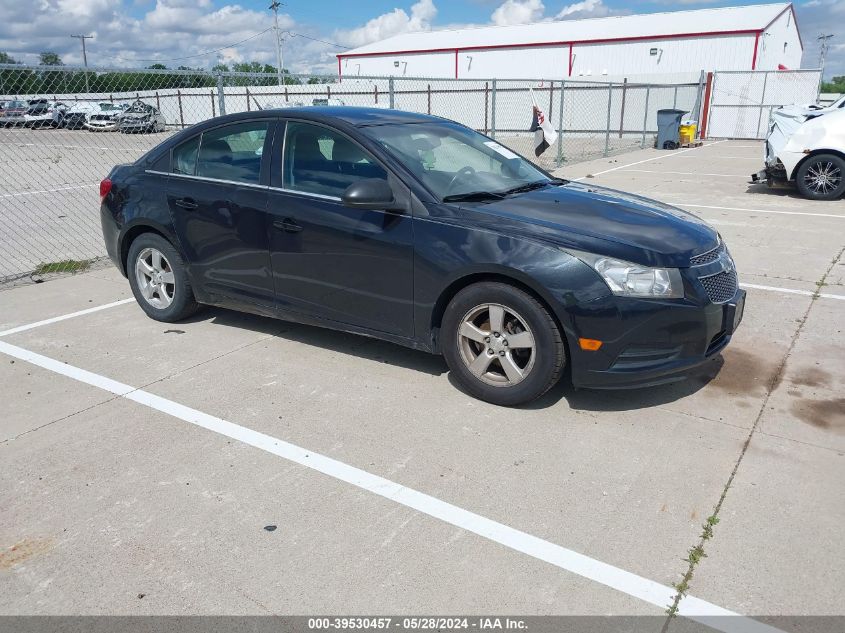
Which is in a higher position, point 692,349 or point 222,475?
point 692,349

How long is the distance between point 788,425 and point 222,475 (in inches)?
122

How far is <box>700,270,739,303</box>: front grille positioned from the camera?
3.88 meters

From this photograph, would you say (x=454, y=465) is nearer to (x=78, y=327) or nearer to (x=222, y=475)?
(x=222, y=475)

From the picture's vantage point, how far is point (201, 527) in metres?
3.01

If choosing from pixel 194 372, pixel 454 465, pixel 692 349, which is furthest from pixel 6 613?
pixel 692 349

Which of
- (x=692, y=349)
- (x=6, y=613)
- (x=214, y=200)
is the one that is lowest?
(x=6, y=613)

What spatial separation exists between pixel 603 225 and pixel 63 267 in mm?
6006

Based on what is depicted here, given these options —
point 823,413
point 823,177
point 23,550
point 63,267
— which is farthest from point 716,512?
point 823,177

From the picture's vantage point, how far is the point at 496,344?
3.99 m

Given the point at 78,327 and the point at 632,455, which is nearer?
the point at 632,455

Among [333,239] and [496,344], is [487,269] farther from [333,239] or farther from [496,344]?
[333,239]

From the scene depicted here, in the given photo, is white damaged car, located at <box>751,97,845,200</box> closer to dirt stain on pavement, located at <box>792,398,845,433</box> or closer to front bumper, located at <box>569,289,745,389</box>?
dirt stain on pavement, located at <box>792,398,845,433</box>

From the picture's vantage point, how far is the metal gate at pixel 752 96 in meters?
26.2

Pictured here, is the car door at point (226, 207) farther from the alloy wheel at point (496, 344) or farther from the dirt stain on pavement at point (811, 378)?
the dirt stain on pavement at point (811, 378)
